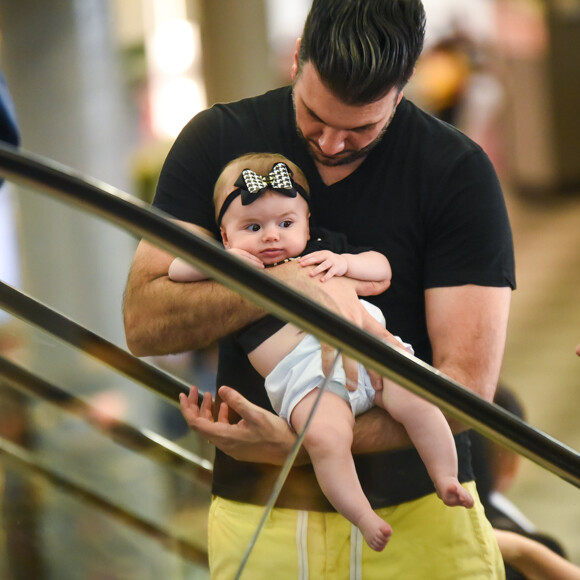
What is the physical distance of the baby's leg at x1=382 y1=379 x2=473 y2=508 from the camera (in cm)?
111

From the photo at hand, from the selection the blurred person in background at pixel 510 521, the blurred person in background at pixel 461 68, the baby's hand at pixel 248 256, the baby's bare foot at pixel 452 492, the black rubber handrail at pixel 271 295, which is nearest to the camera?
the black rubber handrail at pixel 271 295

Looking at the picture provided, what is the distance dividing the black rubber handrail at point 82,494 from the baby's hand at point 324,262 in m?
0.41

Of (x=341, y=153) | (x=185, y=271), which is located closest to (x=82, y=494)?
(x=185, y=271)

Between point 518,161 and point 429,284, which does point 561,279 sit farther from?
point 429,284

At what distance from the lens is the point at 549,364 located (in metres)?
3.66

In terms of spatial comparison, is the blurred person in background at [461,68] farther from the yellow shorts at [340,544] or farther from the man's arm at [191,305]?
the yellow shorts at [340,544]

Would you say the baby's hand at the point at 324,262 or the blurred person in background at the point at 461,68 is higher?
the baby's hand at the point at 324,262

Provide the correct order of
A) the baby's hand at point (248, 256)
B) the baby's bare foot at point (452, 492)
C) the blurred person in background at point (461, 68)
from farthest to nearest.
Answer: the blurred person in background at point (461, 68) < the baby's bare foot at point (452, 492) < the baby's hand at point (248, 256)

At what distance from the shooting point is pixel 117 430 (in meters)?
1.27

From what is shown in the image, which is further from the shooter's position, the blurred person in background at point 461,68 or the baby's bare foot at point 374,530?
the blurred person in background at point 461,68

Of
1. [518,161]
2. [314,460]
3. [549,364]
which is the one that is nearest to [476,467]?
[314,460]

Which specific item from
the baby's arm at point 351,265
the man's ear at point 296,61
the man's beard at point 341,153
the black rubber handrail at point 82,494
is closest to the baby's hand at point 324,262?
the baby's arm at point 351,265

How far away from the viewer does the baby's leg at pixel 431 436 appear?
1.11 meters

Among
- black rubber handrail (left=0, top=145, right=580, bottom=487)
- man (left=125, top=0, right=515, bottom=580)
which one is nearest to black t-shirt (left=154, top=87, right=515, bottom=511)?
man (left=125, top=0, right=515, bottom=580)
